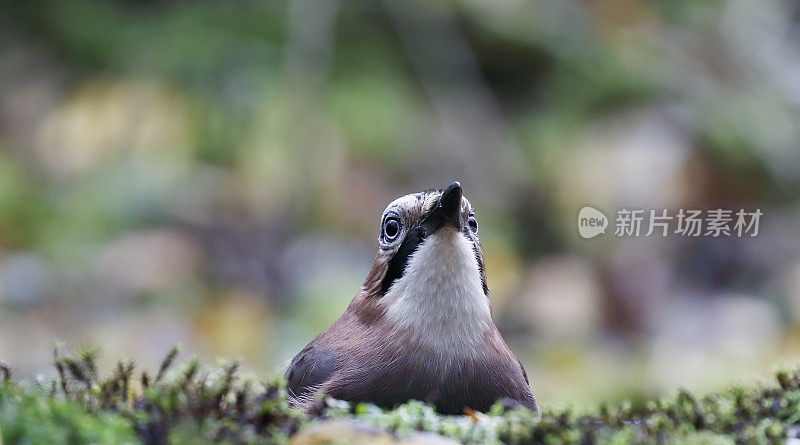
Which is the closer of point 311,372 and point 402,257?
point 311,372

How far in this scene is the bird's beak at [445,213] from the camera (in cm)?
406

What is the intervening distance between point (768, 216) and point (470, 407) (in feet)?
21.3

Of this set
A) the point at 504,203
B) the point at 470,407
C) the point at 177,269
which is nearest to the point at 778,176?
the point at 504,203

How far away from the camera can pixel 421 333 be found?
3.92 metres

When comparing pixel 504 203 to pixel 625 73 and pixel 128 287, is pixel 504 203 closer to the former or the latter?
pixel 625 73

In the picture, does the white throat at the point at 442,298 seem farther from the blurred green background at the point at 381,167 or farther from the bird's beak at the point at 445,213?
the blurred green background at the point at 381,167

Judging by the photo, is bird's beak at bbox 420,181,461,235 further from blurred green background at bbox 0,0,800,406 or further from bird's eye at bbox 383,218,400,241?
blurred green background at bbox 0,0,800,406

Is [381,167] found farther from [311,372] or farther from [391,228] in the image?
[311,372]

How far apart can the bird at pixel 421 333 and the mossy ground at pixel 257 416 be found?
26.8 inches

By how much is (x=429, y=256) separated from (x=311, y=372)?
0.70 meters

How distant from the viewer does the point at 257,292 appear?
Answer: 841cm

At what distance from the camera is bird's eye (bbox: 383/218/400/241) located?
4391 mm

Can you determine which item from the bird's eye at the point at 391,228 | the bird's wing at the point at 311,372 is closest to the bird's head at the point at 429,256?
the bird's eye at the point at 391,228

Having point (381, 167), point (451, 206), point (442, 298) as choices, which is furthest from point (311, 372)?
point (381, 167)
